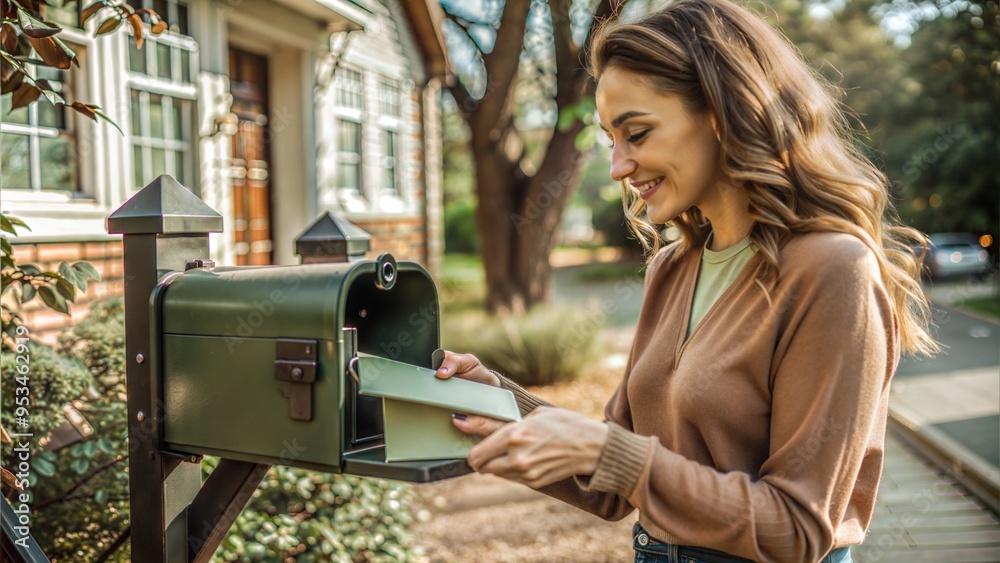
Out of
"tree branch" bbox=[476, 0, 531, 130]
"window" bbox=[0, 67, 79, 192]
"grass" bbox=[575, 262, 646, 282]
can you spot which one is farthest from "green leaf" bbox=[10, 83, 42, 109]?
"grass" bbox=[575, 262, 646, 282]

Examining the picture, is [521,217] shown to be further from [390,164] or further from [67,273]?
[67,273]

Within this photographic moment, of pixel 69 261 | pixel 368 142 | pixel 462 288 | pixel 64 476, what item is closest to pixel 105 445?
pixel 64 476

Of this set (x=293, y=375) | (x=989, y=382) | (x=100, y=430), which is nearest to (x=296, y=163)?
(x=100, y=430)

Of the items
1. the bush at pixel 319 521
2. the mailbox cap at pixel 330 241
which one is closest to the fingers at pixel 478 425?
the mailbox cap at pixel 330 241

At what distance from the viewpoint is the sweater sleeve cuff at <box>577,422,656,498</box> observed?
1276 mm

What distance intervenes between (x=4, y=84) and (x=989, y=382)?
955cm

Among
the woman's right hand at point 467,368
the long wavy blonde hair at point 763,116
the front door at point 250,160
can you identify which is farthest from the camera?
the front door at point 250,160

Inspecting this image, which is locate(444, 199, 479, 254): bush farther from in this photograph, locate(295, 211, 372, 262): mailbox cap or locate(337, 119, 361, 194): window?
locate(295, 211, 372, 262): mailbox cap

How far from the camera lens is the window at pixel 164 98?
4.84m

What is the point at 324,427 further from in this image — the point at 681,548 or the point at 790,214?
the point at 790,214

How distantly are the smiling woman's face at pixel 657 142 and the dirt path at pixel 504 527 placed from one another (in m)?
3.17

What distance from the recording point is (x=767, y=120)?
4.89 feet

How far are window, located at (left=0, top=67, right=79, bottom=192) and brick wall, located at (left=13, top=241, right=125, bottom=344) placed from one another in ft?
1.08

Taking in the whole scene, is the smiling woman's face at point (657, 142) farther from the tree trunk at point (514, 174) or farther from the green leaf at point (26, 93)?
the tree trunk at point (514, 174)
